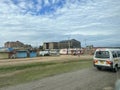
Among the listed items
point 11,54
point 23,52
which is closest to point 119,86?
point 11,54

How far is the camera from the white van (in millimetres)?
16809

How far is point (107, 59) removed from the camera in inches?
664

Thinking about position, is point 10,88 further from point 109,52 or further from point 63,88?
point 109,52

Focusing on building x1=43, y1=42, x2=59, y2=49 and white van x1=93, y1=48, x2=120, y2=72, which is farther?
building x1=43, y1=42, x2=59, y2=49

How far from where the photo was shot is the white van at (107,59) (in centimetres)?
1681

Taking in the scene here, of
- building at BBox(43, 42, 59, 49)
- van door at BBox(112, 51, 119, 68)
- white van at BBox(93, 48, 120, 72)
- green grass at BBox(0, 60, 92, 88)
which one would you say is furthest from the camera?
building at BBox(43, 42, 59, 49)

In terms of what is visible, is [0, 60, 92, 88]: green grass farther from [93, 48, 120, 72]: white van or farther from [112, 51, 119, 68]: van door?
A: [112, 51, 119, 68]: van door

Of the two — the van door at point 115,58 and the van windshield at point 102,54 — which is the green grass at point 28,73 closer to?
the van windshield at point 102,54

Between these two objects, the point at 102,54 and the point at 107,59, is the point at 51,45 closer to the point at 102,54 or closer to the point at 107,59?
the point at 102,54

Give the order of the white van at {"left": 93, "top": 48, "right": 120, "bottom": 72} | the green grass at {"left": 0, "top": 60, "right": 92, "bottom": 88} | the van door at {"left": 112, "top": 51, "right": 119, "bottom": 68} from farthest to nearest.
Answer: the van door at {"left": 112, "top": 51, "right": 119, "bottom": 68} < the white van at {"left": 93, "top": 48, "right": 120, "bottom": 72} < the green grass at {"left": 0, "top": 60, "right": 92, "bottom": 88}

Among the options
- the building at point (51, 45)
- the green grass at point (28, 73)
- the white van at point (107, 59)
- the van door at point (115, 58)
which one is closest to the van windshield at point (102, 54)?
the white van at point (107, 59)

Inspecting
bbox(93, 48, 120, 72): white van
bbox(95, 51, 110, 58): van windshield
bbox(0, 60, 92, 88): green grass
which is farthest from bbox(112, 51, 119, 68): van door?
bbox(0, 60, 92, 88): green grass

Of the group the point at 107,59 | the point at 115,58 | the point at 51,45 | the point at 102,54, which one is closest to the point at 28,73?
the point at 102,54

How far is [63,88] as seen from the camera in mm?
9852
